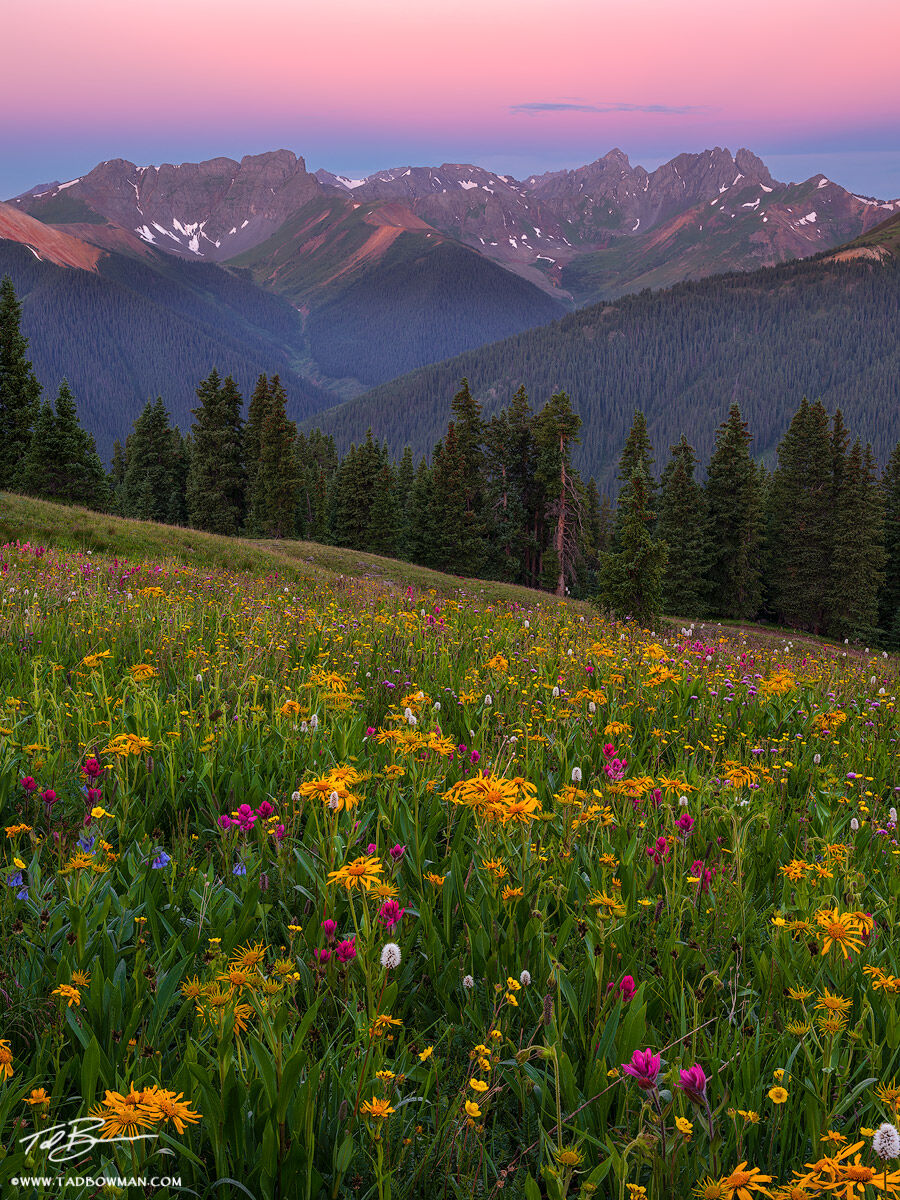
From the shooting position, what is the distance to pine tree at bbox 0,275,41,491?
1791 inches

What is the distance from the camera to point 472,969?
2428 millimetres

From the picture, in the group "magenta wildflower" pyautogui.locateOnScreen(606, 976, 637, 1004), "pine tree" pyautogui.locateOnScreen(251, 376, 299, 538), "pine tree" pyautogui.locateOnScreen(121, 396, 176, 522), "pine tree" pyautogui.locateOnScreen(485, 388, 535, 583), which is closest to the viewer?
"magenta wildflower" pyautogui.locateOnScreen(606, 976, 637, 1004)

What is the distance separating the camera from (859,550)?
52781 mm

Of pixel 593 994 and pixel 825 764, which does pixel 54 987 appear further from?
pixel 825 764

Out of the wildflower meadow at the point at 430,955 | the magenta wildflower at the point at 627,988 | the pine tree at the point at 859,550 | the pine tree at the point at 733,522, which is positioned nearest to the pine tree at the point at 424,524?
the pine tree at the point at 733,522

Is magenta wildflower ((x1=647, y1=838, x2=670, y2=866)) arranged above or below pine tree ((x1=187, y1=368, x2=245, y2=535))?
below

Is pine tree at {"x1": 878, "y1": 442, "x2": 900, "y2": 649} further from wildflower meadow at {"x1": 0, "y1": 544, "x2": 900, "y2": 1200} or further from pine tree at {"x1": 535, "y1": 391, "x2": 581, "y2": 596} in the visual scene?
wildflower meadow at {"x1": 0, "y1": 544, "x2": 900, "y2": 1200}

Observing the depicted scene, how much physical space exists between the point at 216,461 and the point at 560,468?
28.8 meters

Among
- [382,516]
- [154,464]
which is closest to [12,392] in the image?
[154,464]

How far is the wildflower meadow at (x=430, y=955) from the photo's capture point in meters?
1.65

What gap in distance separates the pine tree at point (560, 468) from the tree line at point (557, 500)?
0.12 metres

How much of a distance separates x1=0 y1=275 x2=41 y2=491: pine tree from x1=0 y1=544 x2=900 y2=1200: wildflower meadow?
164 ft

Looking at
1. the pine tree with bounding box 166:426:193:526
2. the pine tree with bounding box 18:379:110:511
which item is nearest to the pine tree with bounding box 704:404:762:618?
the pine tree with bounding box 18:379:110:511

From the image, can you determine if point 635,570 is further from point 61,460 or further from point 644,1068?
point 61,460
